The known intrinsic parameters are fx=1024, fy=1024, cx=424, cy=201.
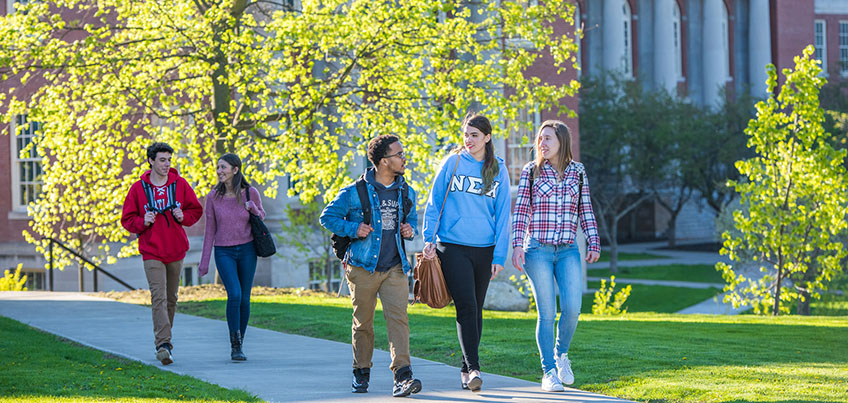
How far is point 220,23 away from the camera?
16328 millimetres

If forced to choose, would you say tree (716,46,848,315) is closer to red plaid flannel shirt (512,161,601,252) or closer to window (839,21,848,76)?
red plaid flannel shirt (512,161,601,252)

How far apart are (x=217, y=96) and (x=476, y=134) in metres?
11.0

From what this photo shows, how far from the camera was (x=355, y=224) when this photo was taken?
6.96 meters

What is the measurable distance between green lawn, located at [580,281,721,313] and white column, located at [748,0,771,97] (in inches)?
1129

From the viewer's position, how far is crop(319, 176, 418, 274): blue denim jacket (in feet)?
22.9

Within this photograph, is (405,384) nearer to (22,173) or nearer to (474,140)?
(474,140)

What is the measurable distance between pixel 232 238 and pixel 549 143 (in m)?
3.19

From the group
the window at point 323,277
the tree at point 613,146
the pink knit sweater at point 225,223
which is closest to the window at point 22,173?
the window at point 323,277

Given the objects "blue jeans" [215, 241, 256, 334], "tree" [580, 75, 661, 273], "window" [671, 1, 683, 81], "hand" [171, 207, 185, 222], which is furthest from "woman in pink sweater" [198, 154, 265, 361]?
"window" [671, 1, 683, 81]

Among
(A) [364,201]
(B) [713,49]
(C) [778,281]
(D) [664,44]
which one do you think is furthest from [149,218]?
(B) [713,49]

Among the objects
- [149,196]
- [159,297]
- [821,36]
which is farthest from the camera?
[821,36]

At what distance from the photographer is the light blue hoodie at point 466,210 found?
23.3 ft

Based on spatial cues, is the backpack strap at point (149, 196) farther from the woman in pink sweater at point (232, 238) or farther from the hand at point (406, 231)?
the hand at point (406, 231)

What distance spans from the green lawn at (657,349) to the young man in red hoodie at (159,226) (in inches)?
92.1
